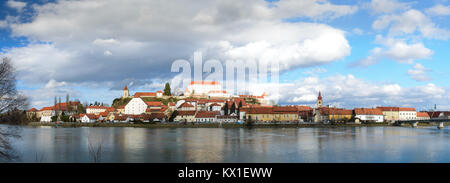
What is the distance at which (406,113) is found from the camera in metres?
98.6

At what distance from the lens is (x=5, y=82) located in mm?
13586

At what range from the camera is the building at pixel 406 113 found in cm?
9756

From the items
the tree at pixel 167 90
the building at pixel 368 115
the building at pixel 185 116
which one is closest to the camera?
the building at pixel 185 116

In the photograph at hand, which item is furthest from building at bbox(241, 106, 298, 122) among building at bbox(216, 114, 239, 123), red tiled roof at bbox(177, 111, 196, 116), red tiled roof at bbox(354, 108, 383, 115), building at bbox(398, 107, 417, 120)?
building at bbox(398, 107, 417, 120)

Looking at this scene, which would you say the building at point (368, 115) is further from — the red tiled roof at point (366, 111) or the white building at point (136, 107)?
A: the white building at point (136, 107)

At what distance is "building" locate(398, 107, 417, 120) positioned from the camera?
97562 millimetres

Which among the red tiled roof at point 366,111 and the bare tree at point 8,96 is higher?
the bare tree at point 8,96

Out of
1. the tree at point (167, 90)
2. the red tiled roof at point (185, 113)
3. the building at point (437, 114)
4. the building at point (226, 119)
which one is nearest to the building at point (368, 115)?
the building at point (226, 119)

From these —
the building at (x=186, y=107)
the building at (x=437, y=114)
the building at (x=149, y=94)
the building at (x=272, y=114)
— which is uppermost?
the building at (x=149, y=94)

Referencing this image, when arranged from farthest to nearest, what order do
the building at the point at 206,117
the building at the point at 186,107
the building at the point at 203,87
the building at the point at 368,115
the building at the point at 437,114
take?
the building at the point at 203,87
the building at the point at 437,114
the building at the point at 186,107
the building at the point at 368,115
the building at the point at 206,117

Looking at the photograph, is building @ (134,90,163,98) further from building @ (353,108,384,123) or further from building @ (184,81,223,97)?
building @ (353,108,384,123)
